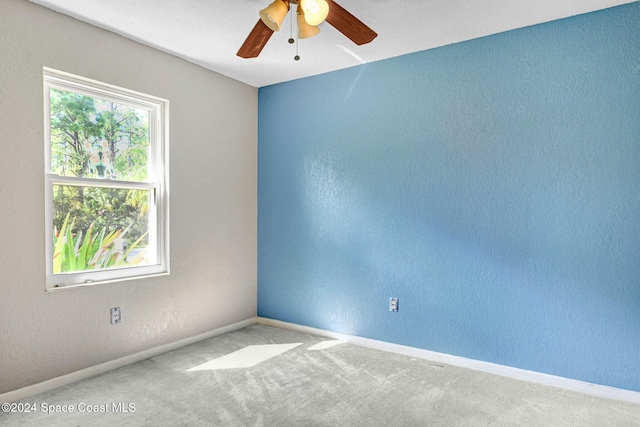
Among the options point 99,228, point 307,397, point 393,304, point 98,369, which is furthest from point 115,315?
point 393,304

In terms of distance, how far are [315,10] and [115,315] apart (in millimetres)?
2514

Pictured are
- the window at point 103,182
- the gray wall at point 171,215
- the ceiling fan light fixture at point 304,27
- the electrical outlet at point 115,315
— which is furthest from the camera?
the electrical outlet at point 115,315

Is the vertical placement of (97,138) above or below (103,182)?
above

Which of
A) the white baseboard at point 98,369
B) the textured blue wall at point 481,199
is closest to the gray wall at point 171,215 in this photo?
the white baseboard at point 98,369

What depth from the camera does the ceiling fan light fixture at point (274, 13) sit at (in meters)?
1.86

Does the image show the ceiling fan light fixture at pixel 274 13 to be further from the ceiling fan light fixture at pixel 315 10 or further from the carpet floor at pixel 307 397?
the carpet floor at pixel 307 397

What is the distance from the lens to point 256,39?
2133mm

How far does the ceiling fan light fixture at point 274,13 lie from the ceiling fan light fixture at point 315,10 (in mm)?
96

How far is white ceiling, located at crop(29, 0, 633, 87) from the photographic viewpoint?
2.48 m

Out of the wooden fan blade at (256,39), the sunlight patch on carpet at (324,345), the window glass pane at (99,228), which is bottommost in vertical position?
the sunlight patch on carpet at (324,345)

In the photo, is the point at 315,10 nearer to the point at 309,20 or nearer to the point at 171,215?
the point at 309,20

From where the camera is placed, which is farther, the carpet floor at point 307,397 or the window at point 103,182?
the window at point 103,182

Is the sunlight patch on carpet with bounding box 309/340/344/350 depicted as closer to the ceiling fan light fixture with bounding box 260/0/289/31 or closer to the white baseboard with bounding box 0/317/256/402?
the white baseboard with bounding box 0/317/256/402

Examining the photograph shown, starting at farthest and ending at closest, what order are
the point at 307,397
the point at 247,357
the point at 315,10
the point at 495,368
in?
the point at 247,357
the point at 495,368
the point at 307,397
the point at 315,10
